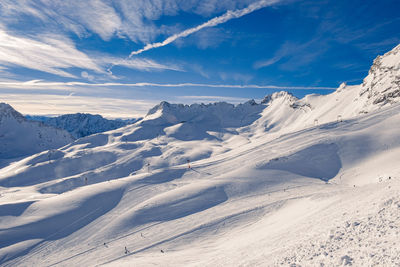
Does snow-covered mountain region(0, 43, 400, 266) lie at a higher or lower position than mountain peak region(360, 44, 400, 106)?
lower

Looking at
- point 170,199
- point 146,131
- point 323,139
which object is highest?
point 146,131

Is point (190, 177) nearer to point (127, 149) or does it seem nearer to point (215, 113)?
point (127, 149)

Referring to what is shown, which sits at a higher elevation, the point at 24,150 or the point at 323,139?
the point at 24,150

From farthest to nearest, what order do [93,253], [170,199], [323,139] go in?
[323,139], [170,199], [93,253]

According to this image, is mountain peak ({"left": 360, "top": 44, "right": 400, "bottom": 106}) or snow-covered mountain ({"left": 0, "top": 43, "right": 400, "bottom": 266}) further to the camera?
mountain peak ({"left": 360, "top": 44, "right": 400, "bottom": 106})

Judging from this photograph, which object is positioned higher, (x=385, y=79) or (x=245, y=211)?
(x=385, y=79)

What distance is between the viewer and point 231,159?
4588cm

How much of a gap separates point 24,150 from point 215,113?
176585 millimetres

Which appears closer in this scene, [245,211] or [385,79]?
[245,211]

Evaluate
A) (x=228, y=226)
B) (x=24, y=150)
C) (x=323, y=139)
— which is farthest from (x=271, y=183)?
(x=24, y=150)

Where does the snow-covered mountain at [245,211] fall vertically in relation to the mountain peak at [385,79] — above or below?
below

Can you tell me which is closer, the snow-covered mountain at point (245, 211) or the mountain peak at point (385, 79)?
the snow-covered mountain at point (245, 211)

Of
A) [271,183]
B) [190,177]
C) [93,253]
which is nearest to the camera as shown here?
[93,253]

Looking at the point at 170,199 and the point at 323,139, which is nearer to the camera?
the point at 170,199
